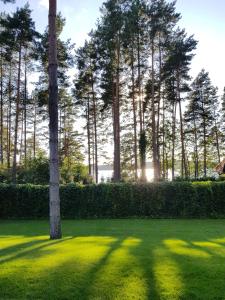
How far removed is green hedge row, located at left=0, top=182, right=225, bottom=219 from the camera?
17984 mm

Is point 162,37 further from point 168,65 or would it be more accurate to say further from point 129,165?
point 129,165

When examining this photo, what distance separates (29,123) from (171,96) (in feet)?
57.6

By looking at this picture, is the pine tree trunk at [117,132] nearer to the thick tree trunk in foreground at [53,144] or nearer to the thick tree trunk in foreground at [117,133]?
the thick tree trunk in foreground at [117,133]

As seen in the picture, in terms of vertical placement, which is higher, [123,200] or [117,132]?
[117,132]

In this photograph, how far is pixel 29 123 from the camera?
133 feet

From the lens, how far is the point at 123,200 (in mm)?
18797

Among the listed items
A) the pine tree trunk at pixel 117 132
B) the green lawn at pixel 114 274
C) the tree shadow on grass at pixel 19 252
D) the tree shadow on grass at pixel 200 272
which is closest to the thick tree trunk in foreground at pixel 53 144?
the tree shadow on grass at pixel 19 252

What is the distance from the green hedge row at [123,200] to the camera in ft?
59.0

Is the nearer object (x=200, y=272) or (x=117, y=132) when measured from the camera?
(x=200, y=272)

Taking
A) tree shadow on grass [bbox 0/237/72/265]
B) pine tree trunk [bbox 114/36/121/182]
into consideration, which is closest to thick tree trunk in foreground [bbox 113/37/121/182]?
pine tree trunk [bbox 114/36/121/182]

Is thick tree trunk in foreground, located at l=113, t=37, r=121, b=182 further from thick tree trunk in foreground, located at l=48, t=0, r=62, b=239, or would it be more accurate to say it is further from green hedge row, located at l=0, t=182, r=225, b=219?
thick tree trunk in foreground, located at l=48, t=0, r=62, b=239

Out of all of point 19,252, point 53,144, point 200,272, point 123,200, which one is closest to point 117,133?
point 123,200

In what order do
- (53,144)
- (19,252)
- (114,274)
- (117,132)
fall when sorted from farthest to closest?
(117,132), (53,144), (19,252), (114,274)

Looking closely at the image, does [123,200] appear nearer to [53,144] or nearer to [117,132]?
[117,132]
